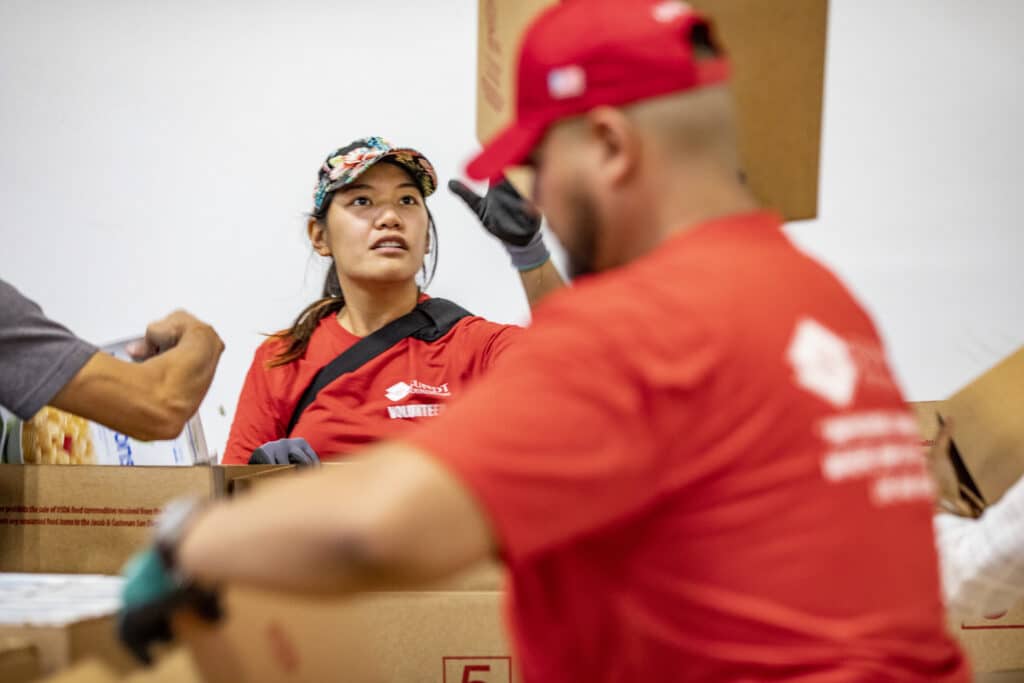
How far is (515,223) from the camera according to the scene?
7.45 ft

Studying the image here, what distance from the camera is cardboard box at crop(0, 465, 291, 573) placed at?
64.6 inches

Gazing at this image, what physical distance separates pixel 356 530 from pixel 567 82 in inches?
16.4

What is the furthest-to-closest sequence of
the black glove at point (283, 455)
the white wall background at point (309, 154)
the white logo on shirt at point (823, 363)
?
the white wall background at point (309, 154), the black glove at point (283, 455), the white logo on shirt at point (823, 363)

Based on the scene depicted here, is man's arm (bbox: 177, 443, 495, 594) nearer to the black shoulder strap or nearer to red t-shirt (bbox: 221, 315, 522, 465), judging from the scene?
red t-shirt (bbox: 221, 315, 522, 465)

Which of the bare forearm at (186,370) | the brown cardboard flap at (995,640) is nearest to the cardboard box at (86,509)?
the bare forearm at (186,370)

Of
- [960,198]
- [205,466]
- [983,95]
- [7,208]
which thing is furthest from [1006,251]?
[7,208]

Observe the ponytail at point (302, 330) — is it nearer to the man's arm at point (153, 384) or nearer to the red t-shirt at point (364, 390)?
the red t-shirt at point (364, 390)

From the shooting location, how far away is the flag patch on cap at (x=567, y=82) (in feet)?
3.00

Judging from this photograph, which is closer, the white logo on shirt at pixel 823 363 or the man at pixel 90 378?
the white logo on shirt at pixel 823 363

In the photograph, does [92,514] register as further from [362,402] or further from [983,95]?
[983,95]

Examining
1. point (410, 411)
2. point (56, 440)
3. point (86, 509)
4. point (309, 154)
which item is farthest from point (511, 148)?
point (309, 154)

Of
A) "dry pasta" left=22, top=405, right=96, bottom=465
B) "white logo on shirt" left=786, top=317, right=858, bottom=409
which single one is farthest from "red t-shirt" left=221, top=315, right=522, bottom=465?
"white logo on shirt" left=786, top=317, right=858, bottom=409

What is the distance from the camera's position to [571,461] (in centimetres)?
74

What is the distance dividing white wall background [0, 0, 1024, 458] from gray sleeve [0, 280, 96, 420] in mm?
1540
